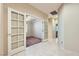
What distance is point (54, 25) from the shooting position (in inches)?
292

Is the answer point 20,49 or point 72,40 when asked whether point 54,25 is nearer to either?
point 72,40

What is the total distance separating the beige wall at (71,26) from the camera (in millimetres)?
4086

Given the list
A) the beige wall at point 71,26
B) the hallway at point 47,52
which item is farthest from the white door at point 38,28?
the beige wall at point 71,26

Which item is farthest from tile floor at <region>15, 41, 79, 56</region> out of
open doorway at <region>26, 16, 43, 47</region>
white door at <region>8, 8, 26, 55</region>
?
open doorway at <region>26, 16, 43, 47</region>

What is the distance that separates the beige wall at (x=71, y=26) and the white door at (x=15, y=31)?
5.92 feet

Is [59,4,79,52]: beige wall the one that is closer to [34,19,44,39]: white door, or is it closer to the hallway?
the hallway

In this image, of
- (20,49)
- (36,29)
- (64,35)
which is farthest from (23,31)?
(36,29)

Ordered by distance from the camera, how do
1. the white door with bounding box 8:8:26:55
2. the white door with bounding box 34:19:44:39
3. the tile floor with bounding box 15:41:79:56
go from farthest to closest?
the white door with bounding box 34:19:44:39 < the tile floor with bounding box 15:41:79:56 < the white door with bounding box 8:8:26:55

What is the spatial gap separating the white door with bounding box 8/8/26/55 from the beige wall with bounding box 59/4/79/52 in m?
1.80

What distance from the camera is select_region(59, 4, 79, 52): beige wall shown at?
4086 millimetres

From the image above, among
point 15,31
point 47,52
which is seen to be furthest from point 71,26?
point 15,31

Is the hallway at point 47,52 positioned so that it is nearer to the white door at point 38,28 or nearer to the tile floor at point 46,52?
the tile floor at point 46,52

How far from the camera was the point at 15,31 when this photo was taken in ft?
12.9

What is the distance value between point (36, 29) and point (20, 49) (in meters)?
3.85
